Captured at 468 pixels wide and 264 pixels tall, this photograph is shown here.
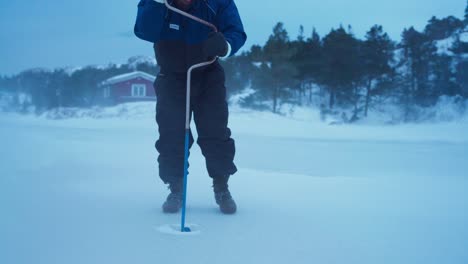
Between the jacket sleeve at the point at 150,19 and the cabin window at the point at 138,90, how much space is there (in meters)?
11.4

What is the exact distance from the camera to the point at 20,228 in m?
1.50

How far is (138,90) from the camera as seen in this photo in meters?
13.3

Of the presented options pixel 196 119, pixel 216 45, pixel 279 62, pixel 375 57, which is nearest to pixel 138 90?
pixel 279 62

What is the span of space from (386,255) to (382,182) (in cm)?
141

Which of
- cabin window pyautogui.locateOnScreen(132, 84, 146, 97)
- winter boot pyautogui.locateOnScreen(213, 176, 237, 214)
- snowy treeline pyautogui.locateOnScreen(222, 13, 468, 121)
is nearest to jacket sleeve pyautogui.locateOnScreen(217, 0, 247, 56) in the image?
winter boot pyautogui.locateOnScreen(213, 176, 237, 214)

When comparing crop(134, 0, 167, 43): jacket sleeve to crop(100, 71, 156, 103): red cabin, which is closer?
crop(134, 0, 167, 43): jacket sleeve

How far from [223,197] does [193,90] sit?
0.53 metres

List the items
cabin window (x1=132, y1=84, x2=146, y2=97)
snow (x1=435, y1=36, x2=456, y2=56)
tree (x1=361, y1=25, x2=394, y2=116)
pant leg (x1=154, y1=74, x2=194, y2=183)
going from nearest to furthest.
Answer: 1. pant leg (x1=154, y1=74, x2=194, y2=183)
2. cabin window (x1=132, y1=84, x2=146, y2=97)
3. snow (x1=435, y1=36, x2=456, y2=56)
4. tree (x1=361, y1=25, x2=394, y2=116)

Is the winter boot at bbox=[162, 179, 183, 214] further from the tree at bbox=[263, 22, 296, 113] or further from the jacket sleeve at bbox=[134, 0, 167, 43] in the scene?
the tree at bbox=[263, 22, 296, 113]

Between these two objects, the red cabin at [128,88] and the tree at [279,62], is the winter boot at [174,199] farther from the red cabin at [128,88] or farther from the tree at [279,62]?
the tree at [279,62]

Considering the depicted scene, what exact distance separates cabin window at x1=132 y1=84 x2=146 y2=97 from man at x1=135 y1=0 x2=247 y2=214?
1136 centimetres

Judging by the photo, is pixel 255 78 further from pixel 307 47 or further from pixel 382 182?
pixel 382 182

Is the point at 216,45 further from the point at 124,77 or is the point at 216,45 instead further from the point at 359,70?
the point at 359,70

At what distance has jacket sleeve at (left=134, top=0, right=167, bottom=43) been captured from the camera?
183 centimetres
